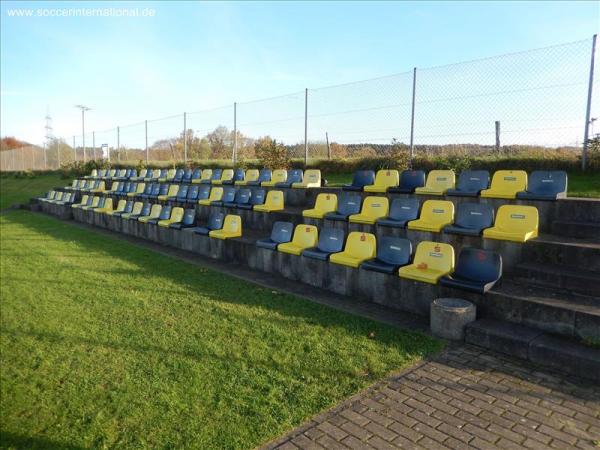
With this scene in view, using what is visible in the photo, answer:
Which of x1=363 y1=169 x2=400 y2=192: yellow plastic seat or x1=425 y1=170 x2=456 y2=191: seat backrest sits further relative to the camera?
x1=363 y1=169 x2=400 y2=192: yellow plastic seat

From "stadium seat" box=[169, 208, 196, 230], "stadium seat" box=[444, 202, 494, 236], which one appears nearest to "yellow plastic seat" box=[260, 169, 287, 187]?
"stadium seat" box=[169, 208, 196, 230]

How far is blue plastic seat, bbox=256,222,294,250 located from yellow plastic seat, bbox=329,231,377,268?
4.43 ft

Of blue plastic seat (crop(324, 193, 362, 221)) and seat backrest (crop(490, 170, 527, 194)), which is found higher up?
seat backrest (crop(490, 170, 527, 194))

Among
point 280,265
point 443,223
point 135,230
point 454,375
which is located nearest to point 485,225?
point 443,223

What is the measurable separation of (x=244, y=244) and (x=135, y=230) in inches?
195

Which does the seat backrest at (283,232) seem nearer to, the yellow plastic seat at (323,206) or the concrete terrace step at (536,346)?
the yellow plastic seat at (323,206)

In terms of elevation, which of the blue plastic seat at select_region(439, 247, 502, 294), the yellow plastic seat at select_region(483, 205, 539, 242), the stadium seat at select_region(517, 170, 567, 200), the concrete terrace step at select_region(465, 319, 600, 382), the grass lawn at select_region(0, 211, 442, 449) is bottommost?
the grass lawn at select_region(0, 211, 442, 449)

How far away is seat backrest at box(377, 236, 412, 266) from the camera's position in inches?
229

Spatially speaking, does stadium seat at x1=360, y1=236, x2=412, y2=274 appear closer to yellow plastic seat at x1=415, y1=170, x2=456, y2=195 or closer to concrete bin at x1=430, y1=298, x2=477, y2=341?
concrete bin at x1=430, y1=298, x2=477, y2=341

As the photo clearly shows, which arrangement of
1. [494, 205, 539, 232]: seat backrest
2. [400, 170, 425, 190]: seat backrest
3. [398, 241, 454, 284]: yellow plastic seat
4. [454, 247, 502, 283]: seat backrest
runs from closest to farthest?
1. [454, 247, 502, 283]: seat backrest
2. [398, 241, 454, 284]: yellow plastic seat
3. [494, 205, 539, 232]: seat backrest
4. [400, 170, 425, 190]: seat backrest

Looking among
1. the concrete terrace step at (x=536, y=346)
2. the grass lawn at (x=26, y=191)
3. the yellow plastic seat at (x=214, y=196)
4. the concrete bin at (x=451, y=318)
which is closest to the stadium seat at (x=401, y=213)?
the concrete bin at (x=451, y=318)

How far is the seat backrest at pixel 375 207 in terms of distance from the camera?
23.6 ft

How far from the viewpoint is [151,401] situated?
11.5 ft

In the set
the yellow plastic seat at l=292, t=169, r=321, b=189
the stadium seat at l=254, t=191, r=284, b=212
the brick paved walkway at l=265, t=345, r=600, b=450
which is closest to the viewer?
the brick paved walkway at l=265, t=345, r=600, b=450
